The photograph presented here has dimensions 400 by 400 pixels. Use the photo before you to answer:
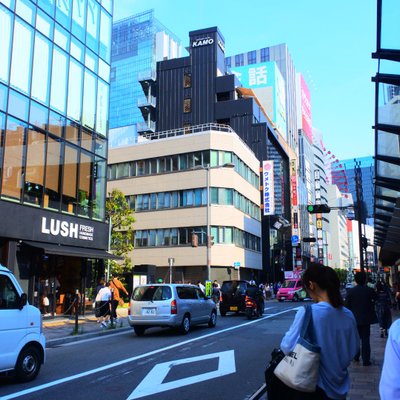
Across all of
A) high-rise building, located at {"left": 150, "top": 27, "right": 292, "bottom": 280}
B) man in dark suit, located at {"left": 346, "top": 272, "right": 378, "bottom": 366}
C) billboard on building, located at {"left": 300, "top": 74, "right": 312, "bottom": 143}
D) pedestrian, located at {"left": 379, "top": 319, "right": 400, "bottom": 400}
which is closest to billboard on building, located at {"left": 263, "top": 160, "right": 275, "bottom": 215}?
high-rise building, located at {"left": 150, "top": 27, "right": 292, "bottom": 280}

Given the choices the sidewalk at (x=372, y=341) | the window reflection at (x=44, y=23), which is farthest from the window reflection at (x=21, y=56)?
the sidewalk at (x=372, y=341)

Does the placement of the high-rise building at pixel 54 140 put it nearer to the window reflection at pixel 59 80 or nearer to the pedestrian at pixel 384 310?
the window reflection at pixel 59 80

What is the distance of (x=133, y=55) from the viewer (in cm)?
14488

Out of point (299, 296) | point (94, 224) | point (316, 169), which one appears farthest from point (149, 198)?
point (316, 169)

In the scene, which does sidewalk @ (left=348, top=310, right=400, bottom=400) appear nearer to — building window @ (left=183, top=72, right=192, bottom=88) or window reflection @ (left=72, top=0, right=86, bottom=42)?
window reflection @ (left=72, top=0, right=86, bottom=42)

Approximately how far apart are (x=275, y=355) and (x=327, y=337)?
16.7 inches

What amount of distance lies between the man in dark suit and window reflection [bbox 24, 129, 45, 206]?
14.3 m

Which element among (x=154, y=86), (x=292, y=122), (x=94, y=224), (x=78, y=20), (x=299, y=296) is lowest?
(x=299, y=296)

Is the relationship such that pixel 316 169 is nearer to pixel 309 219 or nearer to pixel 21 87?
pixel 309 219

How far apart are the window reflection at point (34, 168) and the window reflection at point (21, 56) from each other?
2.06 meters

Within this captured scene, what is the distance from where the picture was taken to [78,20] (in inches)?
916

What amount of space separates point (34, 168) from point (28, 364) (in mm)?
12777

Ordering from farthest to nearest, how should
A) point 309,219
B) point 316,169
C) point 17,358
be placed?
point 316,169, point 309,219, point 17,358

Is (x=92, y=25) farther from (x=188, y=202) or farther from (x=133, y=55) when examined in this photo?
(x=133, y=55)
